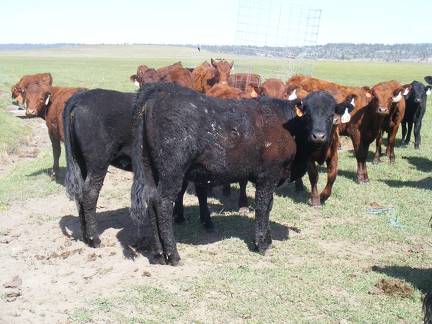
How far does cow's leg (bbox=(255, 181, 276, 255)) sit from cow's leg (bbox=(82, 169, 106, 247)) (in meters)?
2.16

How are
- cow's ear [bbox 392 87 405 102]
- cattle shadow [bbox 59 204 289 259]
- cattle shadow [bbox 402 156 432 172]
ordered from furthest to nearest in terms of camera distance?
1. cattle shadow [bbox 402 156 432 172]
2. cow's ear [bbox 392 87 405 102]
3. cattle shadow [bbox 59 204 289 259]

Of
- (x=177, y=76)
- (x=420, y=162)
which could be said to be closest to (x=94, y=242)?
(x=177, y=76)

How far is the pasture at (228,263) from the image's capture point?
17.1 ft

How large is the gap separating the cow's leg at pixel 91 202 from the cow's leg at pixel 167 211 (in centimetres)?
106

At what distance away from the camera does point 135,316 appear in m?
5.07

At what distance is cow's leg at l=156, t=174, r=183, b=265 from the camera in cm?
608

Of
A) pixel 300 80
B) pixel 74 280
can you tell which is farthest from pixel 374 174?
pixel 74 280

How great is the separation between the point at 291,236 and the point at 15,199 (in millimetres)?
5012

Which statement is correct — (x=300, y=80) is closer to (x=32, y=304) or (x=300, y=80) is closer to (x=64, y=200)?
(x=64, y=200)

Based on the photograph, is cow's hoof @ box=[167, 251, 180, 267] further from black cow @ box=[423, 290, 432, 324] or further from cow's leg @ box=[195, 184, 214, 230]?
black cow @ box=[423, 290, 432, 324]

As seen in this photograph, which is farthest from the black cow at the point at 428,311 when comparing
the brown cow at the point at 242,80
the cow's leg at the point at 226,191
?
the brown cow at the point at 242,80

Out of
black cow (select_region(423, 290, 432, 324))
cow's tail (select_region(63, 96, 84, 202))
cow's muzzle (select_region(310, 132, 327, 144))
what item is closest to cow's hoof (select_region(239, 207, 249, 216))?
cow's muzzle (select_region(310, 132, 327, 144))

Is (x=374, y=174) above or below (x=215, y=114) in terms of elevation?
below

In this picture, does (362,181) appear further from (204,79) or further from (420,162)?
(204,79)
